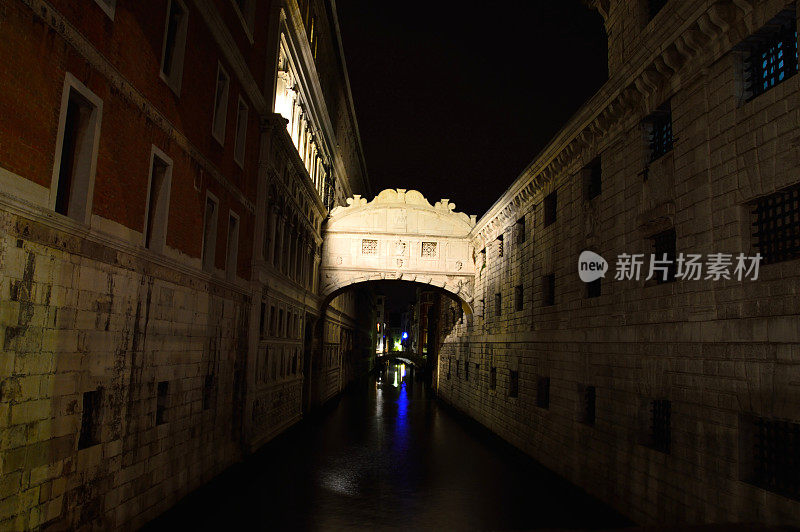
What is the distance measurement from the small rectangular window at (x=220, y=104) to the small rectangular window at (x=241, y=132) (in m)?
1.17

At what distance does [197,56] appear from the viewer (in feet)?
37.6

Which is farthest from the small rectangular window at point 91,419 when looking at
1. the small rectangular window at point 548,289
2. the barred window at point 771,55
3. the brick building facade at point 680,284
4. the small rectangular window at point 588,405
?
the small rectangular window at point 548,289

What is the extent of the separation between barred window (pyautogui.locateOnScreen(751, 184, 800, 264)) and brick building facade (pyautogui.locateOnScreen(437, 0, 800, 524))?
0.02 metres

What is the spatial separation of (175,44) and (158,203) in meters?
3.36

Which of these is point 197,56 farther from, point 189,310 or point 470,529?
point 470,529

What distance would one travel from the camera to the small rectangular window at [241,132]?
14833 millimetres

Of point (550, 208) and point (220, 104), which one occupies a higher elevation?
point (220, 104)

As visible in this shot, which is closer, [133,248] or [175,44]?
[133,248]

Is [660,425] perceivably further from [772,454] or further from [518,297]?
[518,297]

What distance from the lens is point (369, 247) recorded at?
27016 millimetres

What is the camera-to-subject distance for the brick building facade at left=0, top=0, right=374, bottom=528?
251 inches
